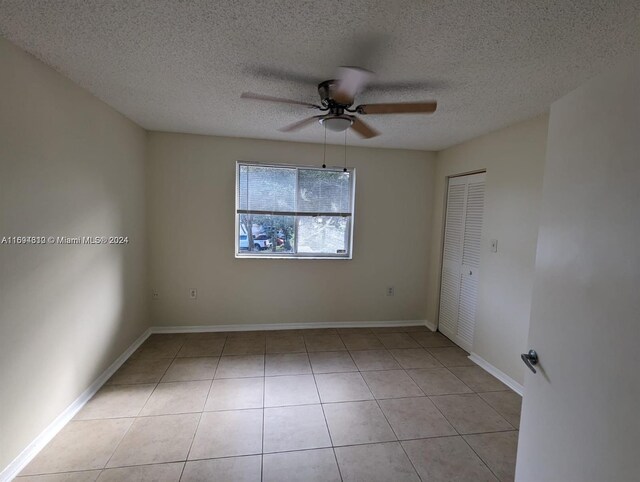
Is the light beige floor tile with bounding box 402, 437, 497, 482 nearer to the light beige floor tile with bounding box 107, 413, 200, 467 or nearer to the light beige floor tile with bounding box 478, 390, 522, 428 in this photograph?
the light beige floor tile with bounding box 478, 390, 522, 428

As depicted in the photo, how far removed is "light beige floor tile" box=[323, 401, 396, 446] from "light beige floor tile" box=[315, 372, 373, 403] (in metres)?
0.08

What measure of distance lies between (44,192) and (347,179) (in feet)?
9.33

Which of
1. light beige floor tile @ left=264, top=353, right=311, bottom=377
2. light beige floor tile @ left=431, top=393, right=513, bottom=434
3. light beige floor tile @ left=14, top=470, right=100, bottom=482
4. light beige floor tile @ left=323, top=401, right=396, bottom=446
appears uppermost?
light beige floor tile @ left=431, top=393, right=513, bottom=434

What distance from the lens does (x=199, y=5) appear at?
1268mm

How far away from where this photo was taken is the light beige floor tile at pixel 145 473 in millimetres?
1630

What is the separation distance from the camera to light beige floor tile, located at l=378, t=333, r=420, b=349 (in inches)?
135

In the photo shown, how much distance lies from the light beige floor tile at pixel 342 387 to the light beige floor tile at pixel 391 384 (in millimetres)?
69

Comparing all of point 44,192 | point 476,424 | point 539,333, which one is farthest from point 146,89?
point 476,424

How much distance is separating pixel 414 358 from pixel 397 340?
437mm

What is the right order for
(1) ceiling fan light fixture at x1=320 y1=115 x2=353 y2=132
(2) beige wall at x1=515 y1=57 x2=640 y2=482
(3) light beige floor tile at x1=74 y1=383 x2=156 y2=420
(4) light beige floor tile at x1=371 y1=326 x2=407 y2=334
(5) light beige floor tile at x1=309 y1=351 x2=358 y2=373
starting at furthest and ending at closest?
(4) light beige floor tile at x1=371 y1=326 x2=407 y2=334 → (5) light beige floor tile at x1=309 y1=351 x2=358 y2=373 → (3) light beige floor tile at x1=74 y1=383 x2=156 y2=420 → (1) ceiling fan light fixture at x1=320 y1=115 x2=353 y2=132 → (2) beige wall at x1=515 y1=57 x2=640 y2=482

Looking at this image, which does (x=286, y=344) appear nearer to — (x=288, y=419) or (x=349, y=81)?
(x=288, y=419)

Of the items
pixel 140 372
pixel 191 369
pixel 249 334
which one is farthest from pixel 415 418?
pixel 140 372

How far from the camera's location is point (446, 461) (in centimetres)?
181

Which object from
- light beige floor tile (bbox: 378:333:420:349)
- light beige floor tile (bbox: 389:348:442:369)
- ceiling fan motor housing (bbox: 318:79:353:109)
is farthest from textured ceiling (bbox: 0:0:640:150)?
light beige floor tile (bbox: 378:333:420:349)
